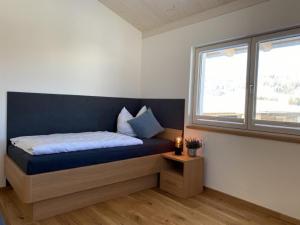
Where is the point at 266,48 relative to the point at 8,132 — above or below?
above

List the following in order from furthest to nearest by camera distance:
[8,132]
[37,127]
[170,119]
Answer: [170,119]
[37,127]
[8,132]

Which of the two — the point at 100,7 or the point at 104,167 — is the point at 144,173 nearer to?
the point at 104,167

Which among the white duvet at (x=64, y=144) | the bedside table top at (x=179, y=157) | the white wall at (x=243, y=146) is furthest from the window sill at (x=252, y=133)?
the white duvet at (x=64, y=144)

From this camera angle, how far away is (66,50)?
10.7 feet

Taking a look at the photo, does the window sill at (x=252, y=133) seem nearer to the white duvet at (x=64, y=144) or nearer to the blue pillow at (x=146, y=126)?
the blue pillow at (x=146, y=126)

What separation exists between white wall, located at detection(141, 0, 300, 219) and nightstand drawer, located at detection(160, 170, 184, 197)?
42 centimetres

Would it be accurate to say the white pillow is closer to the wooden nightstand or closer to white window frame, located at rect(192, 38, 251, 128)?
the wooden nightstand

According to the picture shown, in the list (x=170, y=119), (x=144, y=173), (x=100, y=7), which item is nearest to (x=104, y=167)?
(x=144, y=173)

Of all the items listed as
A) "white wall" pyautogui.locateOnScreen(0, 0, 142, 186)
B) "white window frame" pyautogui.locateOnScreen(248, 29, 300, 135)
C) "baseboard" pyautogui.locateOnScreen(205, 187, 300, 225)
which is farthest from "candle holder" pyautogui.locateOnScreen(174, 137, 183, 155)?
"white wall" pyautogui.locateOnScreen(0, 0, 142, 186)

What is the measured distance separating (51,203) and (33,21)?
2.13 meters

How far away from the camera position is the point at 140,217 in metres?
2.35

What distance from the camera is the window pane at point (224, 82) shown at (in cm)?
285

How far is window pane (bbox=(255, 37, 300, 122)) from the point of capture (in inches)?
93.9

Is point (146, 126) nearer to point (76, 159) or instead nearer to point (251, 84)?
point (76, 159)
